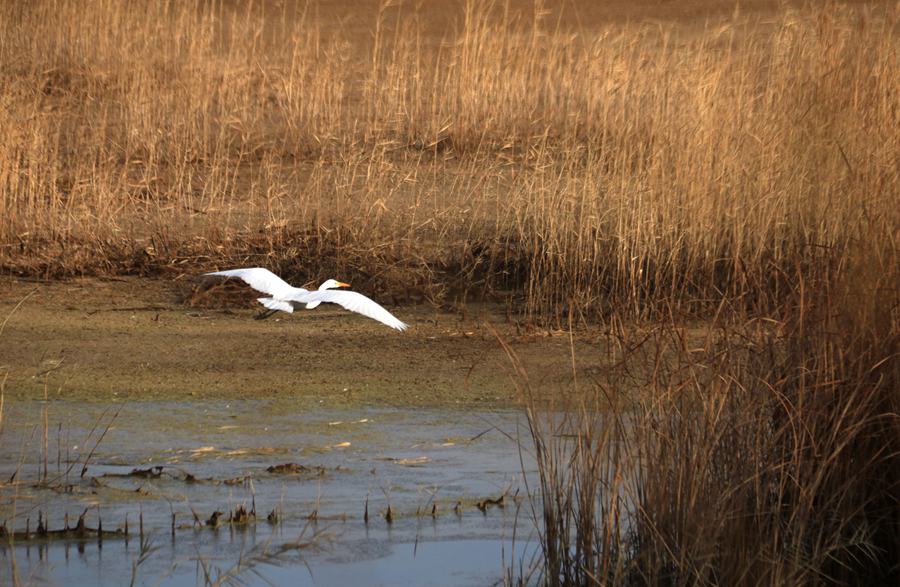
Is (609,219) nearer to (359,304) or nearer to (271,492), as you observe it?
(359,304)

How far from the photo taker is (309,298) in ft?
Answer: 19.9

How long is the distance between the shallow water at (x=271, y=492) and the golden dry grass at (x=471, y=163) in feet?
3.20

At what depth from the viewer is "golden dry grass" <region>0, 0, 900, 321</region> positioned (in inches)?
228

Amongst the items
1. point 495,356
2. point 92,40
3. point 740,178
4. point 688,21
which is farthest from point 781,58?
point 688,21

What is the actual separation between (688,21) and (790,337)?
66.0 ft

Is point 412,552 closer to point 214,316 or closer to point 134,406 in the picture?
point 134,406

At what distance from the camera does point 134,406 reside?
19.1 ft

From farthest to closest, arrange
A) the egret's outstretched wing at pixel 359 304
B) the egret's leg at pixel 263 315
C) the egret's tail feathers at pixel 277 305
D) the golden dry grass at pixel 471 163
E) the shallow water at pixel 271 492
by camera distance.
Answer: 1. the egret's leg at pixel 263 315
2. the egret's tail feathers at pixel 277 305
3. the egret's outstretched wing at pixel 359 304
4. the golden dry grass at pixel 471 163
5. the shallow water at pixel 271 492

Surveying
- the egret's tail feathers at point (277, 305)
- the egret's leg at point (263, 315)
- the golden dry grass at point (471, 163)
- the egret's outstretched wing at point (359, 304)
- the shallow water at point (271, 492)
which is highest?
the golden dry grass at point (471, 163)

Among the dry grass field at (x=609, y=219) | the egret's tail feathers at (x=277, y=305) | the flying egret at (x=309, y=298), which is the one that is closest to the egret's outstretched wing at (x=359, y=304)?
the flying egret at (x=309, y=298)

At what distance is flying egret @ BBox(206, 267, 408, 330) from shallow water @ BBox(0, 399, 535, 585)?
0.44 meters

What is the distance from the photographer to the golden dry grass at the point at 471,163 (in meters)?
5.79

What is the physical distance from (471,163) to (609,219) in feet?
7.19

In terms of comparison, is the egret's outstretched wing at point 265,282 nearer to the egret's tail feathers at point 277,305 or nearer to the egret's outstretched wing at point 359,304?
the egret's tail feathers at point 277,305
